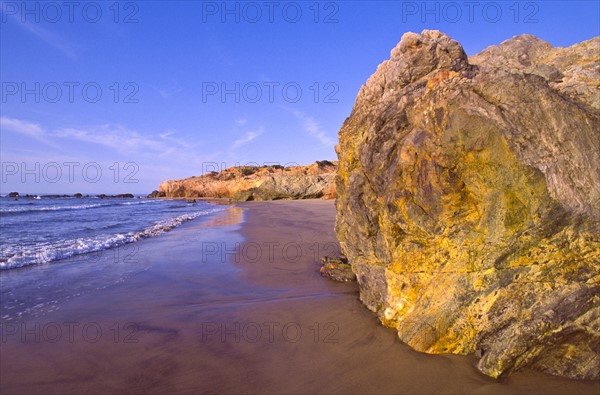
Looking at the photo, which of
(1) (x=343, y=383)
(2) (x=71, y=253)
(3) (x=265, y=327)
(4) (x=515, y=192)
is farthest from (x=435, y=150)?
(2) (x=71, y=253)

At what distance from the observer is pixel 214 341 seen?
4340 millimetres

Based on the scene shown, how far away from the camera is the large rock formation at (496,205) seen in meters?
3.13

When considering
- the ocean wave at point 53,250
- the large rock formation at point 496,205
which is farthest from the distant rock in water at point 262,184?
the large rock formation at point 496,205

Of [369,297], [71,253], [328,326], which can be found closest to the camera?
[328,326]

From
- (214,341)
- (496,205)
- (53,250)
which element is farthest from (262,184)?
(496,205)

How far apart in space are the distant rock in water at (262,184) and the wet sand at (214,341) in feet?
104

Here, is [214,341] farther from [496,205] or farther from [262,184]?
[262,184]

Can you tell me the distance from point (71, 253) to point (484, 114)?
434 inches

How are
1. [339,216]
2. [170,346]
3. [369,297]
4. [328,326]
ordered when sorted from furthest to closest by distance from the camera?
[339,216] < [369,297] < [328,326] < [170,346]

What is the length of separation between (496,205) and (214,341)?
142 inches

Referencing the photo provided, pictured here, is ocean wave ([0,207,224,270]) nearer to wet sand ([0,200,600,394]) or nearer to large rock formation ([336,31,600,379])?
wet sand ([0,200,600,394])

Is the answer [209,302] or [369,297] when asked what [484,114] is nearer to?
[369,297]

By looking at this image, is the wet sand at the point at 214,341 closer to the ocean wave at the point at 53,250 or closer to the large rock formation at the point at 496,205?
the large rock formation at the point at 496,205

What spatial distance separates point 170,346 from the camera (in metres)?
4.20
